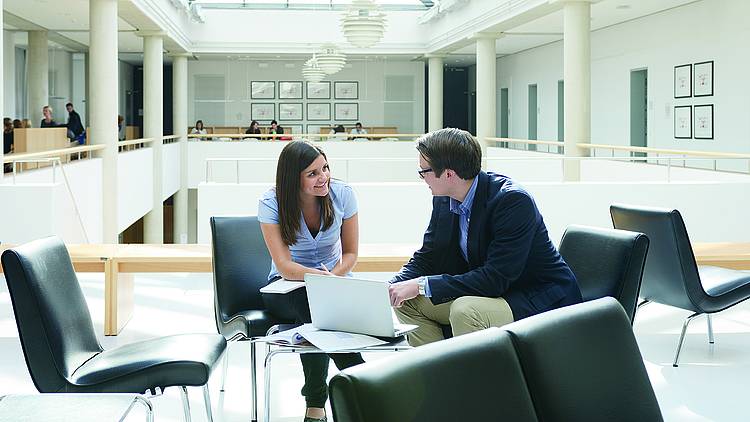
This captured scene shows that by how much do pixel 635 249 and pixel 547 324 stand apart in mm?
2092

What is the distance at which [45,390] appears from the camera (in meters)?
3.32

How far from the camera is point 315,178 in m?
4.09

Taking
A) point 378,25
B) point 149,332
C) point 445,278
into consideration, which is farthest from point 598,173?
point 445,278

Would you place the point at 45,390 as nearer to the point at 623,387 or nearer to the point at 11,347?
the point at 623,387

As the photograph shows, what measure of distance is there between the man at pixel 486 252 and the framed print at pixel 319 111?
26.0 metres

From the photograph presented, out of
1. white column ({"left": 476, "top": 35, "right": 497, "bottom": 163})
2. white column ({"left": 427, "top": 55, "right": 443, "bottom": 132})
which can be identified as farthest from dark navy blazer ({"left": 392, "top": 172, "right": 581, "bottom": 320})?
white column ({"left": 427, "top": 55, "right": 443, "bottom": 132})

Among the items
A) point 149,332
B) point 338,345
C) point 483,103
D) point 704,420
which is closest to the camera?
point 338,345

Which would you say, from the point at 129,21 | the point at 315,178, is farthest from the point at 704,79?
the point at 315,178

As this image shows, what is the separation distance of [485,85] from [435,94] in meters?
5.32

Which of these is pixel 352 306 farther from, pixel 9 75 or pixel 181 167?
pixel 181 167

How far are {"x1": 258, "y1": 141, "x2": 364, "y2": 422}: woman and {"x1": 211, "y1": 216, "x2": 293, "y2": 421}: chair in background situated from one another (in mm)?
476

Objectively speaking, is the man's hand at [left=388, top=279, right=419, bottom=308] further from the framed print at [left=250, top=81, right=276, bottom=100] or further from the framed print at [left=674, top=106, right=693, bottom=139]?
the framed print at [left=250, top=81, right=276, bottom=100]

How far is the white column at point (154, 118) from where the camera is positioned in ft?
64.5

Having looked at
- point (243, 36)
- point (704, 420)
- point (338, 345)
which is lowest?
point (704, 420)
